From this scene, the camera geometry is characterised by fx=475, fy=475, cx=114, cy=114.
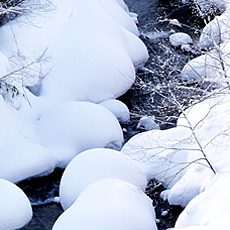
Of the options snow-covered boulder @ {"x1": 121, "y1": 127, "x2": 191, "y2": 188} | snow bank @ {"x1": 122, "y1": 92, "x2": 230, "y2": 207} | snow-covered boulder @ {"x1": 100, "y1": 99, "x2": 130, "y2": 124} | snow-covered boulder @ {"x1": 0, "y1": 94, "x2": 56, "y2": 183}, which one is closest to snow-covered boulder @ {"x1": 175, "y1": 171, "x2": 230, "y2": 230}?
snow bank @ {"x1": 122, "y1": 92, "x2": 230, "y2": 207}

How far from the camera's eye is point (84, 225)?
21.5ft

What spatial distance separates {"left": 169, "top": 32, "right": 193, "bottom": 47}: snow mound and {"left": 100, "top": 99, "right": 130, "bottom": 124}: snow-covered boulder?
3841 mm

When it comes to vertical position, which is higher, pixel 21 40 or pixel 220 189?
pixel 21 40

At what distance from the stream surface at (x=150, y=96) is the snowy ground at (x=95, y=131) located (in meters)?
0.20

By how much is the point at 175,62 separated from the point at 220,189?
6199 mm

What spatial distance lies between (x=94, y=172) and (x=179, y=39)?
22.6ft

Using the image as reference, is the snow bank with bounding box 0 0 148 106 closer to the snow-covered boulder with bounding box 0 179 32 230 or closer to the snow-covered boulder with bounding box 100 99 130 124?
the snow-covered boulder with bounding box 100 99 130 124

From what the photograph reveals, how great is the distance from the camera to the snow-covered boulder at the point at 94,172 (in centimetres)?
758

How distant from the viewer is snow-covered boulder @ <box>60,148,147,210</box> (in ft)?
24.9

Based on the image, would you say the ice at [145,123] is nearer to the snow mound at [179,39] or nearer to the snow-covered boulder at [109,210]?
the snow-covered boulder at [109,210]

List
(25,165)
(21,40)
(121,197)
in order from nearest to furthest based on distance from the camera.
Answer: (121,197), (25,165), (21,40)

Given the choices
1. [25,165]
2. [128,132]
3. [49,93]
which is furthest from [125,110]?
[25,165]

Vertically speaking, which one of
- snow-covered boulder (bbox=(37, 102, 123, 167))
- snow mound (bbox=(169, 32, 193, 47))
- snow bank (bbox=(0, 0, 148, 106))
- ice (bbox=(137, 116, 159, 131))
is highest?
snow bank (bbox=(0, 0, 148, 106))

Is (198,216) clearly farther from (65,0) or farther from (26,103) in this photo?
(65,0)
